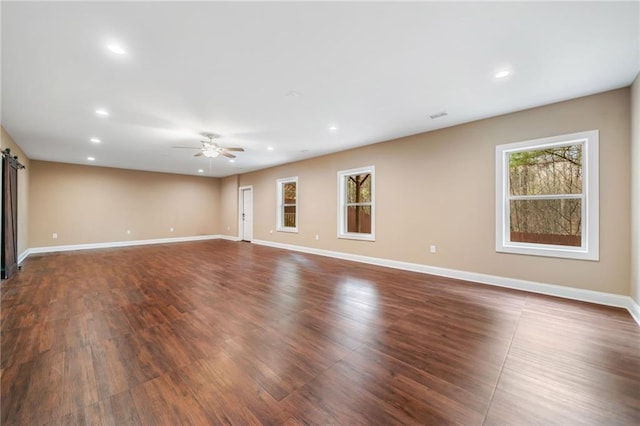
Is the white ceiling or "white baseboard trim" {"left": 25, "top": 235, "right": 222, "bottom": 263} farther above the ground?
the white ceiling

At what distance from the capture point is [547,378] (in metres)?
1.75

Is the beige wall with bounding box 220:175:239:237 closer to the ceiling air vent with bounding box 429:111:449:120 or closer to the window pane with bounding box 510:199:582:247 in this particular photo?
the ceiling air vent with bounding box 429:111:449:120

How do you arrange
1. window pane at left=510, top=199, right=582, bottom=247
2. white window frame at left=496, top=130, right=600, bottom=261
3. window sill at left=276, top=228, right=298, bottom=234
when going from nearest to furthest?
white window frame at left=496, top=130, right=600, bottom=261 → window pane at left=510, top=199, right=582, bottom=247 → window sill at left=276, top=228, right=298, bottom=234

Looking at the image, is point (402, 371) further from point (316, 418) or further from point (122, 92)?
point (122, 92)

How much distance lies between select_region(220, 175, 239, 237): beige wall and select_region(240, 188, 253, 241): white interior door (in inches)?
11.2

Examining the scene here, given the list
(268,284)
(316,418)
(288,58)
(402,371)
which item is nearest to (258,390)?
(316,418)

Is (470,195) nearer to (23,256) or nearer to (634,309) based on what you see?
(634,309)

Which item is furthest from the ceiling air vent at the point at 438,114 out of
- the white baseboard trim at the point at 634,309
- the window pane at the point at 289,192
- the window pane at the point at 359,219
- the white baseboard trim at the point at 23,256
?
the white baseboard trim at the point at 23,256

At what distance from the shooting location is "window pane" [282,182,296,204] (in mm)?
7656

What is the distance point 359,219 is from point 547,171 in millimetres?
3433

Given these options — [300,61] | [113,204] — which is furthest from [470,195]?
[113,204]

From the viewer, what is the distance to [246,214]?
30.6 feet

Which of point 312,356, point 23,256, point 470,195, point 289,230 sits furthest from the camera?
point 289,230

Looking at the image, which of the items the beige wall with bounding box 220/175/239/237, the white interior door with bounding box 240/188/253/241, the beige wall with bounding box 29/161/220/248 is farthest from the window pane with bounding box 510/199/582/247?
the beige wall with bounding box 29/161/220/248
